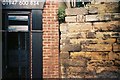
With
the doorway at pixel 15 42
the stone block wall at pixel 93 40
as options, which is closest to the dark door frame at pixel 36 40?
the doorway at pixel 15 42

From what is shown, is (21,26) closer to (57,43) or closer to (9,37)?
(9,37)

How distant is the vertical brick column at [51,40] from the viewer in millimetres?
4824

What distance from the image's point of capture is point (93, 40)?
4.72m

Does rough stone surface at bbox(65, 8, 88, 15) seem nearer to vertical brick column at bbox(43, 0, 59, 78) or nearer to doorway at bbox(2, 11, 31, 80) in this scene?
vertical brick column at bbox(43, 0, 59, 78)

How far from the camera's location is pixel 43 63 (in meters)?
4.87

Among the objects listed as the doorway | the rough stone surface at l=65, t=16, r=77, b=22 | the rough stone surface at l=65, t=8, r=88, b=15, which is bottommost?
the doorway

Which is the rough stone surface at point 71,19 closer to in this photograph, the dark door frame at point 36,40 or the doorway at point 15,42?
the dark door frame at point 36,40

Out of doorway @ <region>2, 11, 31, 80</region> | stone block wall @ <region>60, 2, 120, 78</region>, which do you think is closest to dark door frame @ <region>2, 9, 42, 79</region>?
doorway @ <region>2, 11, 31, 80</region>

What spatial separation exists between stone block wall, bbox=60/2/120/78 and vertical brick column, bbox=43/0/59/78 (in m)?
0.15

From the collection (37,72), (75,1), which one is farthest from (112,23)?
(37,72)

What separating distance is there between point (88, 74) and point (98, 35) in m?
0.61

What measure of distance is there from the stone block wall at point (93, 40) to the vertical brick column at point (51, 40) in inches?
5.9

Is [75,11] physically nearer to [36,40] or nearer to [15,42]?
[36,40]

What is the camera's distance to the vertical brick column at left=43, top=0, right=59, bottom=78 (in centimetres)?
482
